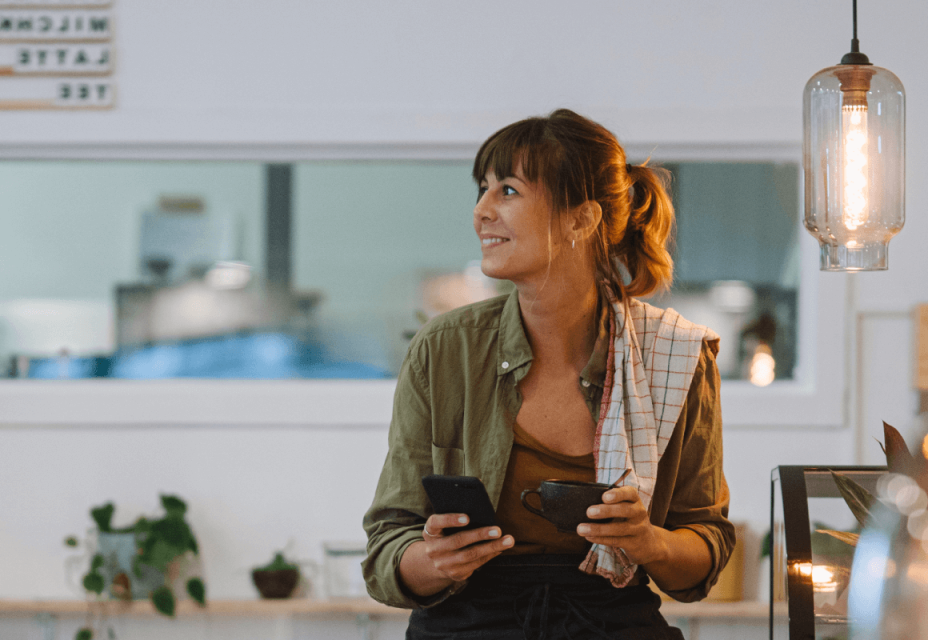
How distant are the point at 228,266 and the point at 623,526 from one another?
5.98ft

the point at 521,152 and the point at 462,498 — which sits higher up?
the point at 521,152

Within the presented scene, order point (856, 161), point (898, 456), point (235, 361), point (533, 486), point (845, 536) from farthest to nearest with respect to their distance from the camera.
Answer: point (235, 361), point (533, 486), point (856, 161), point (845, 536), point (898, 456)

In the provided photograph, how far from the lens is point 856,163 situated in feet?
3.86

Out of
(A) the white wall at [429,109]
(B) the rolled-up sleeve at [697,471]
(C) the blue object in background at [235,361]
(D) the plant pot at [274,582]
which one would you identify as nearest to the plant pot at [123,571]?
(A) the white wall at [429,109]

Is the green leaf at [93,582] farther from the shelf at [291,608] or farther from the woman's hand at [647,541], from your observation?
the woman's hand at [647,541]

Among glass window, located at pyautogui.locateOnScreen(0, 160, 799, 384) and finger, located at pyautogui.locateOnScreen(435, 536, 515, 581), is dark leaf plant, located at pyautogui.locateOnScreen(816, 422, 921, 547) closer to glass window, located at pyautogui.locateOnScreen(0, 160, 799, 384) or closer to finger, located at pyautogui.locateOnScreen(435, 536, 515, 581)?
finger, located at pyautogui.locateOnScreen(435, 536, 515, 581)

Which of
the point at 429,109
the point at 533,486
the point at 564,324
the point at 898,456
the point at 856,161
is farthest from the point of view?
the point at 429,109

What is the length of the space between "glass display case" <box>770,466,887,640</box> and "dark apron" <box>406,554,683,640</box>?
0.22 m

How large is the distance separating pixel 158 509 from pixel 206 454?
215 millimetres

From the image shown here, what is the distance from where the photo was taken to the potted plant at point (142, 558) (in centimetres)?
232

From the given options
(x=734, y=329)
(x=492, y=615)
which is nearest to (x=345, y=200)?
(x=734, y=329)

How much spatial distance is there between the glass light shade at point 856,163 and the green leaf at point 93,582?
6.78 ft

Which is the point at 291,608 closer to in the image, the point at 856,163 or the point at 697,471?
the point at 697,471

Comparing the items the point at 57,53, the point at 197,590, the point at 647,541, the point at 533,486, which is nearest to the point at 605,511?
the point at 647,541
